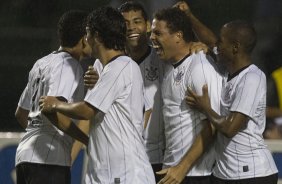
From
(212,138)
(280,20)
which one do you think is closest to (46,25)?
(280,20)

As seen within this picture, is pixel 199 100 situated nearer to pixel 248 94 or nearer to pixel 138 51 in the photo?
pixel 248 94

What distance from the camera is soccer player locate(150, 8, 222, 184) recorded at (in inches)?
234

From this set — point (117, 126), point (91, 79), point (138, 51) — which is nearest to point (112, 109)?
point (117, 126)

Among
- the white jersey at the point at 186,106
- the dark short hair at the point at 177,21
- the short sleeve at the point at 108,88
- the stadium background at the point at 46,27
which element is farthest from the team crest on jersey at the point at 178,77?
the stadium background at the point at 46,27

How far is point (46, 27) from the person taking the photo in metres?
8.16

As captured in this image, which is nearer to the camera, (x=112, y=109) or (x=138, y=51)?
(x=112, y=109)

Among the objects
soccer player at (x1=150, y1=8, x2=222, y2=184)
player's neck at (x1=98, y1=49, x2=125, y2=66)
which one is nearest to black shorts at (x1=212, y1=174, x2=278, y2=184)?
soccer player at (x1=150, y1=8, x2=222, y2=184)

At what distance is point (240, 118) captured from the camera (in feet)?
19.1

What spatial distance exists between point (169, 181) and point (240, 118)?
55 centimetres

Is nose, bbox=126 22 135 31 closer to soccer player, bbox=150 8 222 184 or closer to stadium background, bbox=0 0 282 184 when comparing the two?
soccer player, bbox=150 8 222 184

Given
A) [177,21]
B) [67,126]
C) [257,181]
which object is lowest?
[257,181]

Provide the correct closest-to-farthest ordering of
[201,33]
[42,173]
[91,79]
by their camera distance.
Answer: [91,79]
[42,173]
[201,33]

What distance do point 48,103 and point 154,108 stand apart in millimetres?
907

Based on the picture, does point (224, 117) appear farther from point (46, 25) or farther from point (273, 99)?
point (46, 25)
